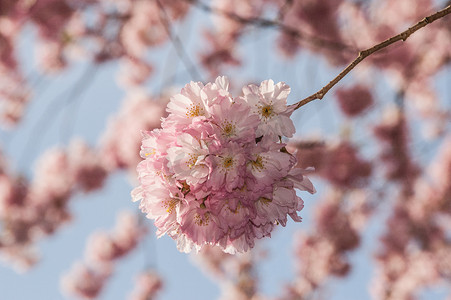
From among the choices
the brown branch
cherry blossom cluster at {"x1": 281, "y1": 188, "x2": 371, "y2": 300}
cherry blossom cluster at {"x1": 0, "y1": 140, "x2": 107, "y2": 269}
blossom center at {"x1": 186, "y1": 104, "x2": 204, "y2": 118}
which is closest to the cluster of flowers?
blossom center at {"x1": 186, "y1": 104, "x2": 204, "y2": 118}

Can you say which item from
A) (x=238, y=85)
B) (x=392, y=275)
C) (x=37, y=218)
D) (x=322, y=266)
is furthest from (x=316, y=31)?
(x=37, y=218)

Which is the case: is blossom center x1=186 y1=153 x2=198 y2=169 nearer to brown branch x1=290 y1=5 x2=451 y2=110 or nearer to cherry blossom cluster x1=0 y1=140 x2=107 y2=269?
brown branch x1=290 y1=5 x2=451 y2=110

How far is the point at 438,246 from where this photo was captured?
5.81 metres

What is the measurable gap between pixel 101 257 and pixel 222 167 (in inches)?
268

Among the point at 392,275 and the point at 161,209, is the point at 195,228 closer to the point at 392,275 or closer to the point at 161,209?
the point at 161,209

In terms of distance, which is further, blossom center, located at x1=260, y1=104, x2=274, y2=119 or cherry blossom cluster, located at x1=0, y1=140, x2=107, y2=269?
cherry blossom cluster, located at x1=0, y1=140, x2=107, y2=269

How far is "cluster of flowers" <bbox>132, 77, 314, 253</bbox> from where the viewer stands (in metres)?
0.98

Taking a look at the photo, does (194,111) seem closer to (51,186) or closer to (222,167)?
(222,167)

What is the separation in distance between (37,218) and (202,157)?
5.34 metres

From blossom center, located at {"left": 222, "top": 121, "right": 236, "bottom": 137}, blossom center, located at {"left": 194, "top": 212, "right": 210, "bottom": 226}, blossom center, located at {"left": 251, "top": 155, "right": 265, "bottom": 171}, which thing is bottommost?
blossom center, located at {"left": 194, "top": 212, "right": 210, "bottom": 226}

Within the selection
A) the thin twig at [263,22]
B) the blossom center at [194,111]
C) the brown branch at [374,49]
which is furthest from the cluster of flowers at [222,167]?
the thin twig at [263,22]

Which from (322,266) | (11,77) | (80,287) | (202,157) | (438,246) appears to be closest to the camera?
(202,157)

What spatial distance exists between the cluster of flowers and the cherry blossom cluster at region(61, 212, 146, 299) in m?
6.34

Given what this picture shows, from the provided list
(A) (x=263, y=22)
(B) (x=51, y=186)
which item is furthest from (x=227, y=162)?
(B) (x=51, y=186)
